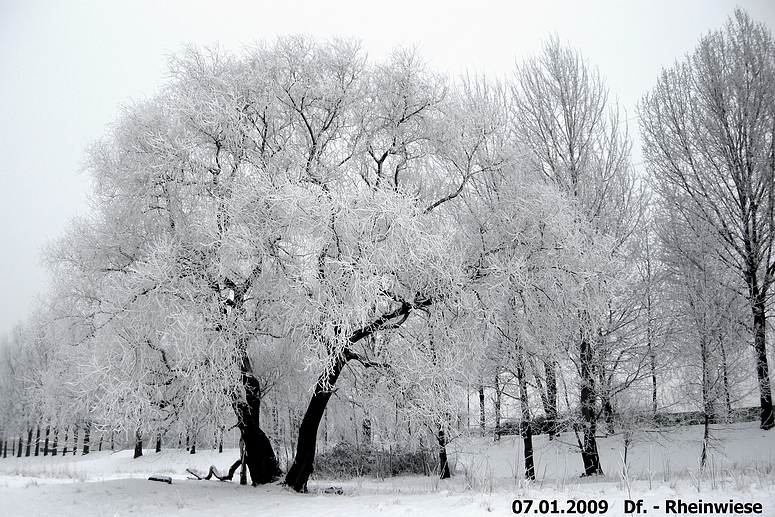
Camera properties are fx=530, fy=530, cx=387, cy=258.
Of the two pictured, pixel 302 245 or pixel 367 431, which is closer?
pixel 302 245

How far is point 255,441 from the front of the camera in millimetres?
10562

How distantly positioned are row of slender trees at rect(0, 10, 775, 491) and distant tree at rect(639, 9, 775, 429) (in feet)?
6.57

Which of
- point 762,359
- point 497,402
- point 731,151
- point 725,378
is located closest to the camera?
point 725,378

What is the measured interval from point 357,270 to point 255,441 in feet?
16.9

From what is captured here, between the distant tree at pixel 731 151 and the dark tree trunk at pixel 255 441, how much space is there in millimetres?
12767

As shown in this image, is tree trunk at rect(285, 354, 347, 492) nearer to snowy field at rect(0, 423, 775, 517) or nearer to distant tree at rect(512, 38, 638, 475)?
snowy field at rect(0, 423, 775, 517)

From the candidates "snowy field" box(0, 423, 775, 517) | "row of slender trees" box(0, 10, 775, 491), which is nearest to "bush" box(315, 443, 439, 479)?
"row of slender trees" box(0, 10, 775, 491)

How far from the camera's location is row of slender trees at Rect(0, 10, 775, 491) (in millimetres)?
8141

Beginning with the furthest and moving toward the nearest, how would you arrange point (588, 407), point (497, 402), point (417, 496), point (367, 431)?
point (497, 402), point (367, 431), point (588, 407), point (417, 496)

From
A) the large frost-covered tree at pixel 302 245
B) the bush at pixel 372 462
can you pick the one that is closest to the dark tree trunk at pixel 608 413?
the large frost-covered tree at pixel 302 245

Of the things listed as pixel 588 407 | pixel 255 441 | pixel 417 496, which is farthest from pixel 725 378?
pixel 255 441

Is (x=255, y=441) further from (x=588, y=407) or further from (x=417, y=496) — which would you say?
(x=588, y=407)

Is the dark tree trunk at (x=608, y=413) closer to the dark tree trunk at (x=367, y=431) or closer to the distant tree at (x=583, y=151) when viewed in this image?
the distant tree at (x=583, y=151)

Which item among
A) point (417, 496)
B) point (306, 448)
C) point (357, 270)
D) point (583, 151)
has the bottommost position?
point (417, 496)
